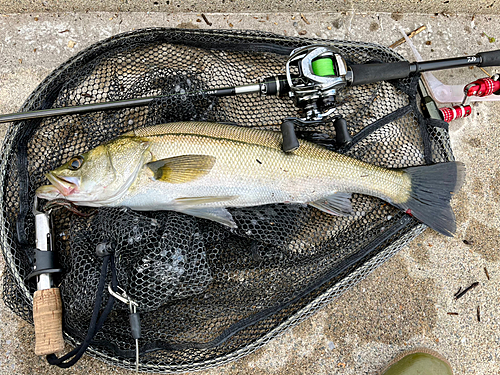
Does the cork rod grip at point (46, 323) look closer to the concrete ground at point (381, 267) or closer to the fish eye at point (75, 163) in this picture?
the concrete ground at point (381, 267)

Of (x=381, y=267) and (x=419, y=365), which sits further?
(x=381, y=267)

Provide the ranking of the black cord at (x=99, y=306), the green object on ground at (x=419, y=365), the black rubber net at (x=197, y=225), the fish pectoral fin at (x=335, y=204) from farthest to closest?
the green object on ground at (x=419, y=365), the fish pectoral fin at (x=335, y=204), the black rubber net at (x=197, y=225), the black cord at (x=99, y=306)

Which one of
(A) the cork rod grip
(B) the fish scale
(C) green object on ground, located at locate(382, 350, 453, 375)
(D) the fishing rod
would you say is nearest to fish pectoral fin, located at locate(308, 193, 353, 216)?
(B) the fish scale

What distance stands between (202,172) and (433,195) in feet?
4.76

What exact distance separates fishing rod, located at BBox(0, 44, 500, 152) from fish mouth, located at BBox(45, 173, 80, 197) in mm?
383

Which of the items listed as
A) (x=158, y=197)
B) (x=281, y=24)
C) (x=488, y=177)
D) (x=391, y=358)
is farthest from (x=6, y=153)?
(x=488, y=177)

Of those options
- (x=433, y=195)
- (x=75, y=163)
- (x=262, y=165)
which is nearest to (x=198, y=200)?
(x=262, y=165)

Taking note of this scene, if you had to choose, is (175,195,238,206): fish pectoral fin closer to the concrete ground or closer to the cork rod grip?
the cork rod grip

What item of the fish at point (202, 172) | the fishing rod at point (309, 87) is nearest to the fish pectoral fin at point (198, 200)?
the fish at point (202, 172)

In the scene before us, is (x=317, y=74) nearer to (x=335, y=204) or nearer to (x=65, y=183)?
(x=335, y=204)

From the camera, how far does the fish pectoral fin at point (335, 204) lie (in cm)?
212

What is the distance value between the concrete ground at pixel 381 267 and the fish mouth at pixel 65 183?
41.9 inches

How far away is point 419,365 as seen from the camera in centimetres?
238

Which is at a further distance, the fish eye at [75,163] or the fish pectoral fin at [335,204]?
the fish pectoral fin at [335,204]
